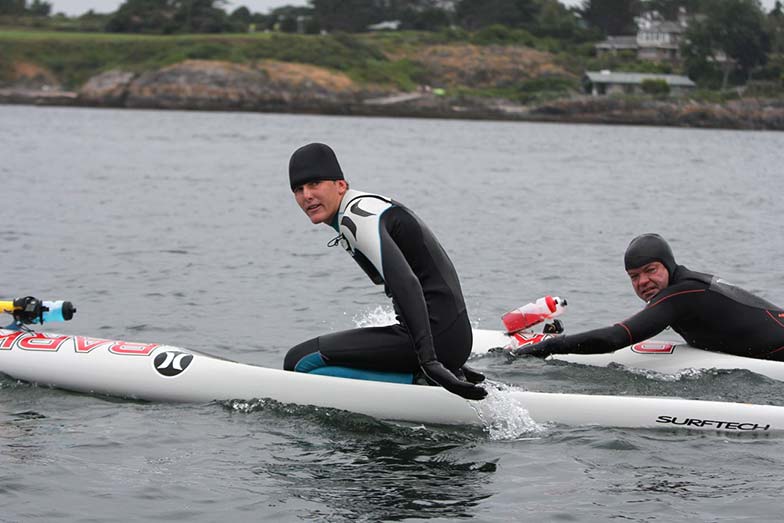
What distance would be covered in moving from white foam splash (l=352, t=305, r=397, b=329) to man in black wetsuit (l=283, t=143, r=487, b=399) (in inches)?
190

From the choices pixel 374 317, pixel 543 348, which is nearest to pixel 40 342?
pixel 543 348

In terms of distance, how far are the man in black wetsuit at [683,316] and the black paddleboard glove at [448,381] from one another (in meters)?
2.52

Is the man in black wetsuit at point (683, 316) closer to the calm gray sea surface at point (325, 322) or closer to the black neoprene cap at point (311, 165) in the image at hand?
the calm gray sea surface at point (325, 322)

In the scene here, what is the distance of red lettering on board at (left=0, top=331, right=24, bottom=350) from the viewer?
34.7 feet

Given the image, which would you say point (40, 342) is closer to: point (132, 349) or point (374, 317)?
point (132, 349)

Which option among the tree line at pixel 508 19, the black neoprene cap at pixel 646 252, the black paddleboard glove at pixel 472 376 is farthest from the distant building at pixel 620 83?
the black paddleboard glove at pixel 472 376

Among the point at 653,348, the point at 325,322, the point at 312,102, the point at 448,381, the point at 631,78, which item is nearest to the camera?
the point at 448,381

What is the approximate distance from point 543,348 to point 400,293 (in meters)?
3.15

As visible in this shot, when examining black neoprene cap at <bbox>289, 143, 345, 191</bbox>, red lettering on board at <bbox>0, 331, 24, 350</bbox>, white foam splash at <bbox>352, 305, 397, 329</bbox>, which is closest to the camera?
black neoprene cap at <bbox>289, 143, 345, 191</bbox>

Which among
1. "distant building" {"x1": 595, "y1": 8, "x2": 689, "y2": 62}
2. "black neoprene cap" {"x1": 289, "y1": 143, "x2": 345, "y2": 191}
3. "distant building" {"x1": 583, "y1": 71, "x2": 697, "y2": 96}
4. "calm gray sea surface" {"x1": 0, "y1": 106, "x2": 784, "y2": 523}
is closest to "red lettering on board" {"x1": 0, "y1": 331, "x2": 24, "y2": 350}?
"calm gray sea surface" {"x1": 0, "y1": 106, "x2": 784, "y2": 523}

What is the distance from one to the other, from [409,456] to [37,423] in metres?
3.12

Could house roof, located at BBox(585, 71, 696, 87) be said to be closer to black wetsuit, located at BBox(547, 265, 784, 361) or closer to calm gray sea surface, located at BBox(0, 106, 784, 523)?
calm gray sea surface, located at BBox(0, 106, 784, 523)

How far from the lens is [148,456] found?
28.1 ft

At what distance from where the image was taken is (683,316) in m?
10.6
